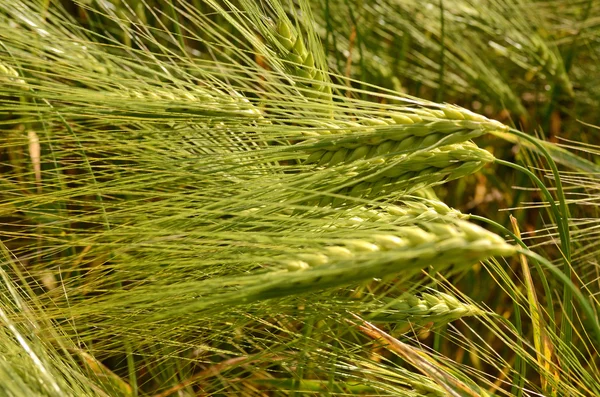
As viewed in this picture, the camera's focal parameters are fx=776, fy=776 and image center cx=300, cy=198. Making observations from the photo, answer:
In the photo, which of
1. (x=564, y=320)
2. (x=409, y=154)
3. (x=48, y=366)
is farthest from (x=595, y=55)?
(x=48, y=366)

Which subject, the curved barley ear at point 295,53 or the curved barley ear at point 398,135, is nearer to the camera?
the curved barley ear at point 398,135

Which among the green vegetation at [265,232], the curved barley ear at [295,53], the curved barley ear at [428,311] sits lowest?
the curved barley ear at [428,311]

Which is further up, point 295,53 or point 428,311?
point 295,53

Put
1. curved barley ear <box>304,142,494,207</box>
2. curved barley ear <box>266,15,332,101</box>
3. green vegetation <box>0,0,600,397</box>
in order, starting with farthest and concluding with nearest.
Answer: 1. curved barley ear <box>266,15,332,101</box>
2. curved barley ear <box>304,142,494,207</box>
3. green vegetation <box>0,0,600,397</box>

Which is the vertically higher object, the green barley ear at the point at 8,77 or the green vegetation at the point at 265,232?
the green barley ear at the point at 8,77

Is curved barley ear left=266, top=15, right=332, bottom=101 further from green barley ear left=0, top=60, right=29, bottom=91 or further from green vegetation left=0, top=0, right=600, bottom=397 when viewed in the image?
green barley ear left=0, top=60, right=29, bottom=91


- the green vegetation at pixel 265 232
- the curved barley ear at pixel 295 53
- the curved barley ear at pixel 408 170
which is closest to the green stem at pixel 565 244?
the green vegetation at pixel 265 232

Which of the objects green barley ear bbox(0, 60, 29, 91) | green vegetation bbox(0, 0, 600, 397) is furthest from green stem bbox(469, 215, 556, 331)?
green barley ear bbox(0, 60, 29, 91)

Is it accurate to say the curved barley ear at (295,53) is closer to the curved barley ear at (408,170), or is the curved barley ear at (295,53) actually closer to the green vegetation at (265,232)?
the green vegetation at (265,232)

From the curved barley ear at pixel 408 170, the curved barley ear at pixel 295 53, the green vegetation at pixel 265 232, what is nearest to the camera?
the green vegetation at pixel 265 232

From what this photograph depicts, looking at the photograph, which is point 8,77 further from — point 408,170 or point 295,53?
point 408,170

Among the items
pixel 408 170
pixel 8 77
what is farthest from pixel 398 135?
pixel 8 77

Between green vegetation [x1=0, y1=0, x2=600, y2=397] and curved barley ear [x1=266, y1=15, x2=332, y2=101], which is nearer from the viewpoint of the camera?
green vegetation [x1=0, y1=0, x2=600, y2=397]
